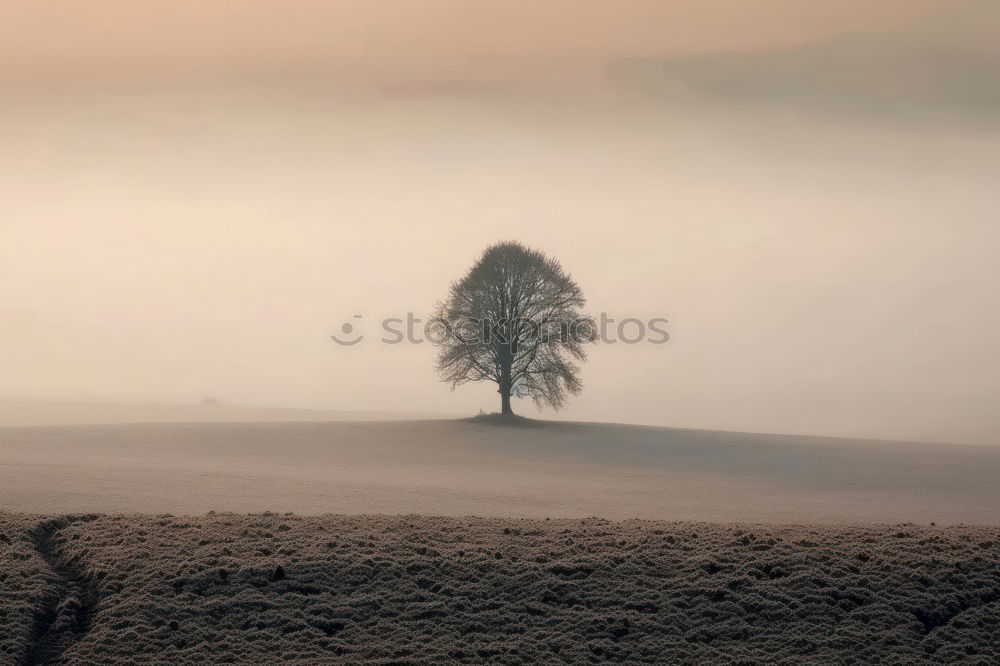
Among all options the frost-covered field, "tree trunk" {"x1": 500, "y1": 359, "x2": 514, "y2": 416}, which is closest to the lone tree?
"tree trunk" {"x1": 500, "y1": 359, "x2": 514, "y2": 416}

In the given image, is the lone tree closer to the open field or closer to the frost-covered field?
the open field

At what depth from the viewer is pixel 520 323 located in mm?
34656

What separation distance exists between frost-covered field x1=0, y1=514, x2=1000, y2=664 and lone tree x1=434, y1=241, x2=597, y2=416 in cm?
1977

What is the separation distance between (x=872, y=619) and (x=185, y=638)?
873cm

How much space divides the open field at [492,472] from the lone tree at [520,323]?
2.10 metres

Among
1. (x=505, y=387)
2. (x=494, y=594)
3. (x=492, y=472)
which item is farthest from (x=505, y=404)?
(x=494, y=594)

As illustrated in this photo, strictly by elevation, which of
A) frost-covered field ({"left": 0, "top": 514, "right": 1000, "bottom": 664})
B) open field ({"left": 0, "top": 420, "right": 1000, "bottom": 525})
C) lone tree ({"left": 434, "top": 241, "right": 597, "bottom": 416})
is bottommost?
frost-covered field ({"left": 0, "top": 514, "right": 1000, "bottom": 664})

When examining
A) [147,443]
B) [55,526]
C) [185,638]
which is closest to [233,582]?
[185,638]

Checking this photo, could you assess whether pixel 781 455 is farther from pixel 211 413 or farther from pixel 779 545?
pixel 211 413

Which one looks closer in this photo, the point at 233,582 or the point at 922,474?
the point at 233,582

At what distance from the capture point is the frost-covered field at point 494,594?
11.4 metres

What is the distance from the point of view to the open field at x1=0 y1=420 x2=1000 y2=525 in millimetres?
18734

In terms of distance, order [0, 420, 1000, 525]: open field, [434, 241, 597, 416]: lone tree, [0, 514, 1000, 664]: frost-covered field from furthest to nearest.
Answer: [434, 241, 597, 416]: lone tree
[0, 420, 1000, 525]: open field
[0, 514, 1000, 664]: frost-covered field

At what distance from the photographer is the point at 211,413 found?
161ft
